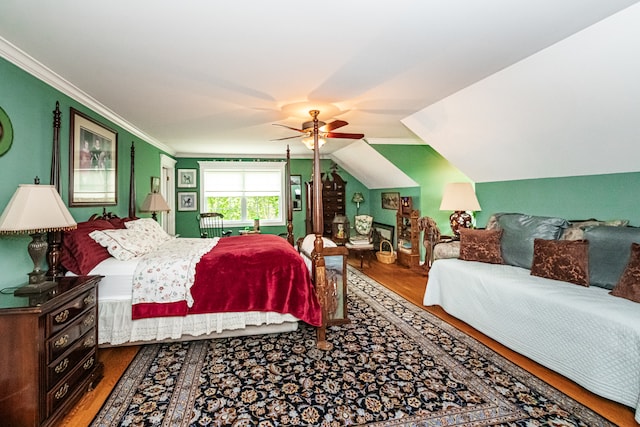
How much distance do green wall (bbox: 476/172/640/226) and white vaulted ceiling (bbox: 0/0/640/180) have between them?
243 millimetres

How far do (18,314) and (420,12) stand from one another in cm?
260

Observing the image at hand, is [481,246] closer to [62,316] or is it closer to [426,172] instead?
[426,172]

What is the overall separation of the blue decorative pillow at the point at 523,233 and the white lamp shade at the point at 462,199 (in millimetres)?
686

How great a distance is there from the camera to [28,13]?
5.69ft

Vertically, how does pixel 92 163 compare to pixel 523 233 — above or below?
above

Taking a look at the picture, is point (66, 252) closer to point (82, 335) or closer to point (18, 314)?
point (82, 335)

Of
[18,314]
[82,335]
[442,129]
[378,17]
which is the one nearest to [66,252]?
[82,335]

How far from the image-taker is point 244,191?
6.95m

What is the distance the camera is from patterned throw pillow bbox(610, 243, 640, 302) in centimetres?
209

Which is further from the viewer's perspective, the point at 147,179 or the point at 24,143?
Answer: the point at 147,179

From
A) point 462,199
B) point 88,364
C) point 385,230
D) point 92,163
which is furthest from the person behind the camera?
point 385,230

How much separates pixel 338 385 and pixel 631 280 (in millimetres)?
2084

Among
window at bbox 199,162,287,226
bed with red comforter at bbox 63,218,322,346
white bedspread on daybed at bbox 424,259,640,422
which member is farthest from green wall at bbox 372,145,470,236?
bed with red comforter at bbox 63,218,322,346

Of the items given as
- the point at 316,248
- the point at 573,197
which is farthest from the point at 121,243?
the point at 573,197
